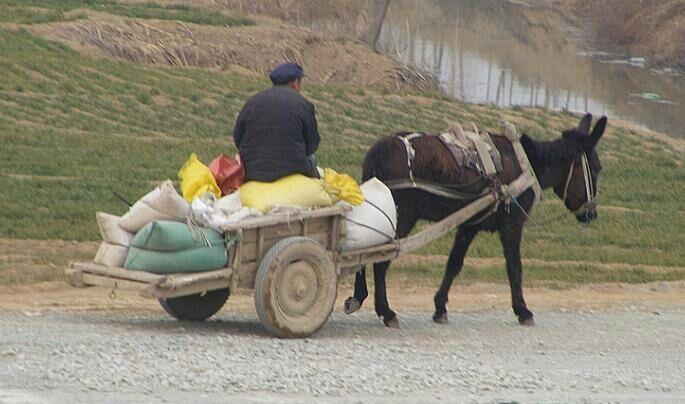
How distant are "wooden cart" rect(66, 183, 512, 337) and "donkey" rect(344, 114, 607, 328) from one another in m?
0.74

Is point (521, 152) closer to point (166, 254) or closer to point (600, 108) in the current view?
point (166, 254)

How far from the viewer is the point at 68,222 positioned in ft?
58.9

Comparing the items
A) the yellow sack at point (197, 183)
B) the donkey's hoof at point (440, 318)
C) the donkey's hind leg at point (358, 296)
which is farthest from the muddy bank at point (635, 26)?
the yellow sack at point (197, 183)

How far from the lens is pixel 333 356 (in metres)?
10.3

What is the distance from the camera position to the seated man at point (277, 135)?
11.3 metres

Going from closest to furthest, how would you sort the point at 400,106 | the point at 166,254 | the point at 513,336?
the point at 166,254, the point at 513,336, the point at 400,106

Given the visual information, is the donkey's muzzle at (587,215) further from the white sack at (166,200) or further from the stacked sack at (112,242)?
the stacked sack at (112,242)

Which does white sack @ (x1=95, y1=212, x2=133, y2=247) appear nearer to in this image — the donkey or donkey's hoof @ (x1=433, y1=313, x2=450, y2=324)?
the donkey

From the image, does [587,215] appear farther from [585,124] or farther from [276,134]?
[276,134]

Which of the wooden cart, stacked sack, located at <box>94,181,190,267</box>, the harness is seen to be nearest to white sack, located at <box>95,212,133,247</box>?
stacked sack, located at <box>94,181,190,267</box>

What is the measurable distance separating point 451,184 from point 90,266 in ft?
11.3

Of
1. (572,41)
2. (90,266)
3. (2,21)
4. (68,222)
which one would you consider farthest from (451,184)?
(572,41)

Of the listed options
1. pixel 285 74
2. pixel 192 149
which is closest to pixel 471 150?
pixel 285 74

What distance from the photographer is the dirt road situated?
9023 mm
